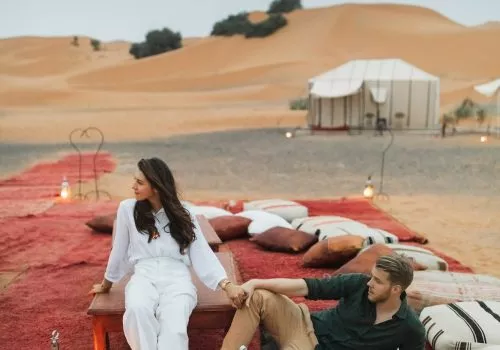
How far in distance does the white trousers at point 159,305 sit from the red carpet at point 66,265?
21.6 inches

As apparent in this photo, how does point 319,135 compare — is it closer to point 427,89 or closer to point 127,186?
point 427,89

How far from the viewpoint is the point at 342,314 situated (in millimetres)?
2771

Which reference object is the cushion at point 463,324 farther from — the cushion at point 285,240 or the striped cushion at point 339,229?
the cushion at point 285,240

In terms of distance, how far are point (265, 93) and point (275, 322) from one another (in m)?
27.5

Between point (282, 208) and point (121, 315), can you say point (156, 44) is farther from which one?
point (121, 315)

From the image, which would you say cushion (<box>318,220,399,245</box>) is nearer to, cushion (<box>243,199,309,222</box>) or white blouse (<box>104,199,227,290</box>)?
cushion (<box>243,199,309,222</box>)

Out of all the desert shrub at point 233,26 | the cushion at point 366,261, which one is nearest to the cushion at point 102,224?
the cushion at point 366,261

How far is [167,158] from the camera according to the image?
11891mm

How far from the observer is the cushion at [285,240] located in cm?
506

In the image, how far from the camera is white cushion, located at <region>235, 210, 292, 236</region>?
551 cm

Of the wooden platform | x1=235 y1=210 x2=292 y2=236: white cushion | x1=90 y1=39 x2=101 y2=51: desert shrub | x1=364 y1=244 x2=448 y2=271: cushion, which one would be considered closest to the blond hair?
the wooden platform

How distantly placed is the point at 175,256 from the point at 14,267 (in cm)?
227

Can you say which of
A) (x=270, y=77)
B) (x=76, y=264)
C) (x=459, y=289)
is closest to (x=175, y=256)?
(x=459, y=289)

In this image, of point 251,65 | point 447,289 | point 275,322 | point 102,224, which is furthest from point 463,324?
point 251,65
